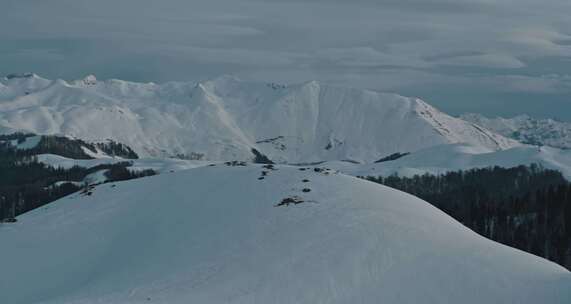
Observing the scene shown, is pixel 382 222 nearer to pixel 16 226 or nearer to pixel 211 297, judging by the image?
pixel 211 297

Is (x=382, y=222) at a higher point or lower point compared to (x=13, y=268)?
higher

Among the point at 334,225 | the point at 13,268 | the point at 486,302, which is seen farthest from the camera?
the point at 13,268

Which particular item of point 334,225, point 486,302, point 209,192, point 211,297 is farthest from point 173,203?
point 486,302

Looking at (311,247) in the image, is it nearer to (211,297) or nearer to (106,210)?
(211,297)

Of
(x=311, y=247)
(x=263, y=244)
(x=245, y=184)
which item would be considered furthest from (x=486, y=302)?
(x=245, y=184)

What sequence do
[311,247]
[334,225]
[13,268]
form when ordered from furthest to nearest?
[13,268]
[334,225]
[311,247]

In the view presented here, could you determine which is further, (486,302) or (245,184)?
(245,184)
